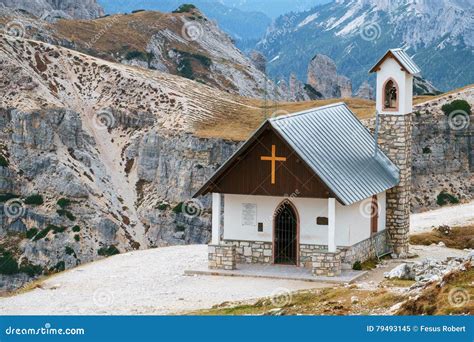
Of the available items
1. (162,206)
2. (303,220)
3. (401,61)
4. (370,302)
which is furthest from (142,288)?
(162,206)

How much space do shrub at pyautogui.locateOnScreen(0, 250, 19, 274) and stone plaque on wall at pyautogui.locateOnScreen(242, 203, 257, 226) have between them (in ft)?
245

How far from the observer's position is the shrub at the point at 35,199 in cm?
12375

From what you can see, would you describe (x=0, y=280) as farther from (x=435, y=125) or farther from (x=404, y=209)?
(x=404, y=209)

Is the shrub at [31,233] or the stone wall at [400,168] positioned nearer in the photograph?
the stone wall at [400,168]

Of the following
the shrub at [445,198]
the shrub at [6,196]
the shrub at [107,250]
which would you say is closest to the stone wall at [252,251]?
the shrub at [107,250]

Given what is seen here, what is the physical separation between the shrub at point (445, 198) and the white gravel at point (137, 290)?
75.4 meters

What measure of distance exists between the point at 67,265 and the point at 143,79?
35.2 meters

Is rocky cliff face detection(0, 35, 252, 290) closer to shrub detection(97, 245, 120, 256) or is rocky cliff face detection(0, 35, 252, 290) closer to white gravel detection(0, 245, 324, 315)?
shrub detection(97, 245, 120, 256)

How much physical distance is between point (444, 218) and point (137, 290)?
2259 centimetres

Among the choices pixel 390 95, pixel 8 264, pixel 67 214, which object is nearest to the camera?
pixel 390 95

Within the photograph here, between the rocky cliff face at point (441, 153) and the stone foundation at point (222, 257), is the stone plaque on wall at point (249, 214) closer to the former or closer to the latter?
the stone foundation at point (222, 257)

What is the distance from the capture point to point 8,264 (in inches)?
4503

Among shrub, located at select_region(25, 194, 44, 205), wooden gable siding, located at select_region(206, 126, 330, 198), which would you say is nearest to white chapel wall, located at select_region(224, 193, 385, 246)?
wooden gable siding, located at select_region(206, 126, 330, 198)

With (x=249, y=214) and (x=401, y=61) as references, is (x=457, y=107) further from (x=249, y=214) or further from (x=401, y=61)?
(x=249, y=214)
